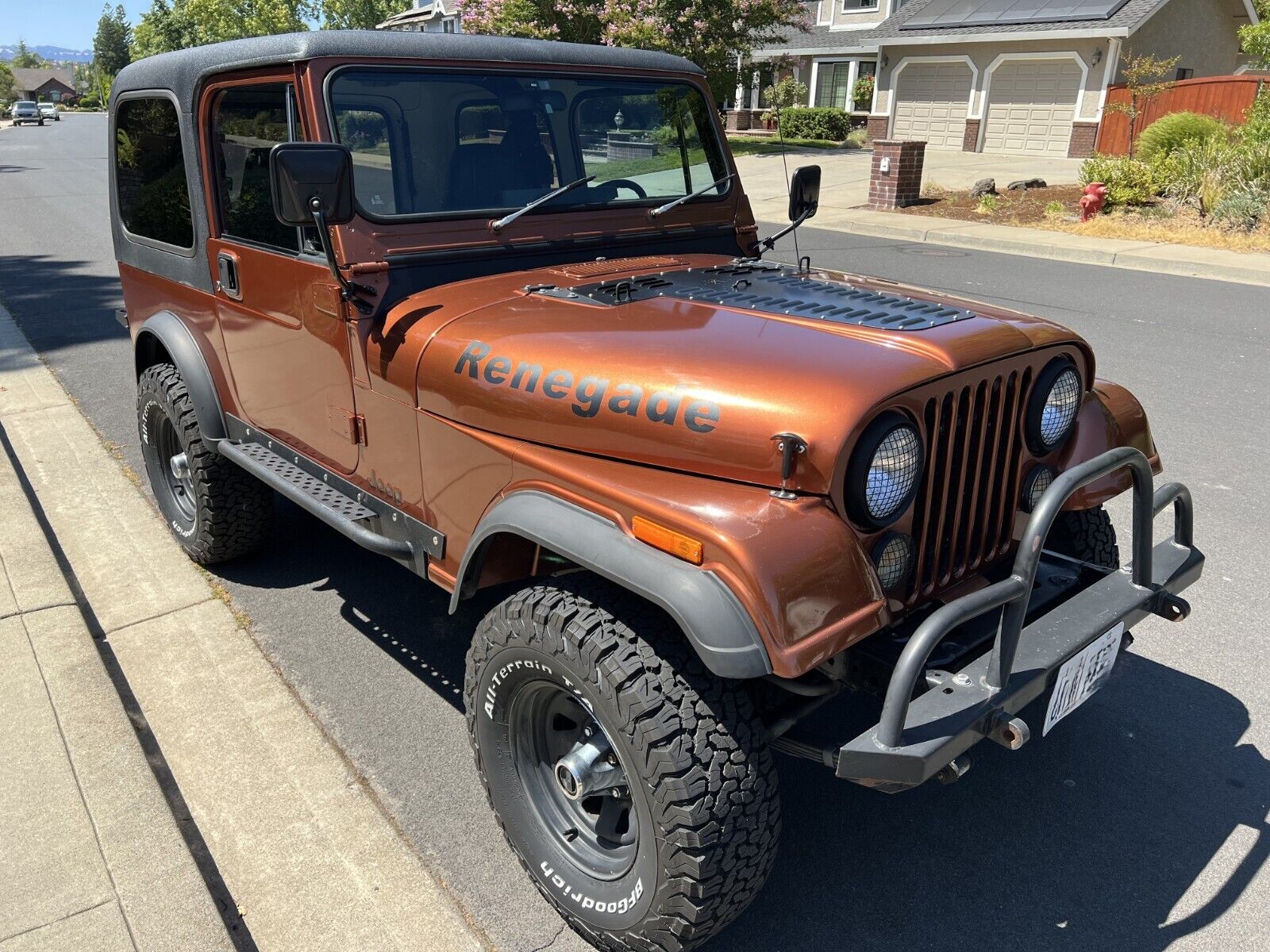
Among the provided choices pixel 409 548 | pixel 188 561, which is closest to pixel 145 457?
pixel 188 561

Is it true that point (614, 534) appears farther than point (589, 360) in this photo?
No

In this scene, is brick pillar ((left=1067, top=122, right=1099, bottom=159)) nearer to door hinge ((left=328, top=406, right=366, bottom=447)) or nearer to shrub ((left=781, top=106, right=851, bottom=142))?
shrub ((left=781, top=106, right=851, bottom=142))

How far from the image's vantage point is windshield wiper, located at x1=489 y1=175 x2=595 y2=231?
3.07 metres

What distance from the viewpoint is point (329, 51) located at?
9.41ft

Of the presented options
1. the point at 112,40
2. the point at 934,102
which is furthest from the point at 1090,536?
the point at 112,40

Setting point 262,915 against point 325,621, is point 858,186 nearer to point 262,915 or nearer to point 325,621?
point 325,621

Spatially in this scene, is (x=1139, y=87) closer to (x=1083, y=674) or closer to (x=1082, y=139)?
(x=1082, y=139)

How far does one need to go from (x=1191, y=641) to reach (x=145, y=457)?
439 centimetres

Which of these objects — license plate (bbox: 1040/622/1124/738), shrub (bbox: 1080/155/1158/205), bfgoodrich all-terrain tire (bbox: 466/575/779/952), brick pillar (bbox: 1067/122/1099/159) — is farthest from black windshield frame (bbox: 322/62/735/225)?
brick pillar (bbox: 1067/122/1099/159)

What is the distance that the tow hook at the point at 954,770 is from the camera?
2027mm

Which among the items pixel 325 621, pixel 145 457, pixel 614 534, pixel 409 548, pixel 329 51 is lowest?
pixel 325 621

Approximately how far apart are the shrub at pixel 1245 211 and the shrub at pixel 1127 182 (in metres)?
1.68

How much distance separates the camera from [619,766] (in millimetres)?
2268

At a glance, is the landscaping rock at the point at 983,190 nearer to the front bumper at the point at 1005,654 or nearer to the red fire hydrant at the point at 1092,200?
the red fire hydrant at the point at 1092,200
